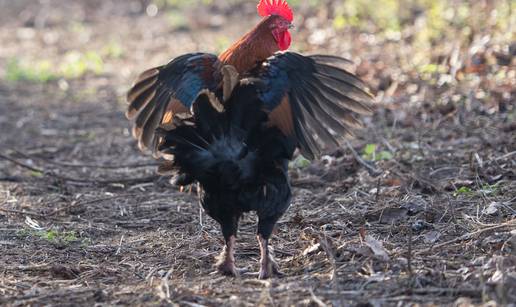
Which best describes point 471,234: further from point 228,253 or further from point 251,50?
point 251,50

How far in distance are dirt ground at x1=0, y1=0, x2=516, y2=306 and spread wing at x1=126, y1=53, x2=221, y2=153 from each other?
87 cm

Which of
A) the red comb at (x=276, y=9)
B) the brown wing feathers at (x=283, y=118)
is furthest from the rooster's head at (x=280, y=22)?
the brown wing feathers at (x=283, y=118)

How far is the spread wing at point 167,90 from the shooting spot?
5363mm

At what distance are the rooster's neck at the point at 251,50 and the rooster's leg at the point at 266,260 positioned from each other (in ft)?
3.31

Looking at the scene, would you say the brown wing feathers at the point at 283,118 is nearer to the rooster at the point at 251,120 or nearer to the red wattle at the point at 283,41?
A: the rooster at the point at 251,120

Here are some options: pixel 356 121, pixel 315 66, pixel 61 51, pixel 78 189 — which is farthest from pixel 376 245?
pixel 61 51

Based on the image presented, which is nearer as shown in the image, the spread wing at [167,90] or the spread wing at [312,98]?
the spread wing at [312,98]

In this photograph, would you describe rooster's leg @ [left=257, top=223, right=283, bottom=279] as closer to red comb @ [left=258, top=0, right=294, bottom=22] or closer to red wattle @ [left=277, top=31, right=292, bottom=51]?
red wattle @ [left=277, top=31, right=292, bottom=51]

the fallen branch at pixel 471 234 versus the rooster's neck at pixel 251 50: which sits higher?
the rooster's neck at pixel 251 50

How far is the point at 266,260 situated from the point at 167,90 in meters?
1.39

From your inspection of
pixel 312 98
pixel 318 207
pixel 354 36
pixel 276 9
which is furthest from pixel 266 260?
pixel 354 36

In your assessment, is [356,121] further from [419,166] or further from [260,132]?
[419,166]

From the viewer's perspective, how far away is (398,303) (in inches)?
162

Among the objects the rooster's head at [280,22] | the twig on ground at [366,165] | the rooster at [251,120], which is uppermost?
the rooster's head at [280,22]
